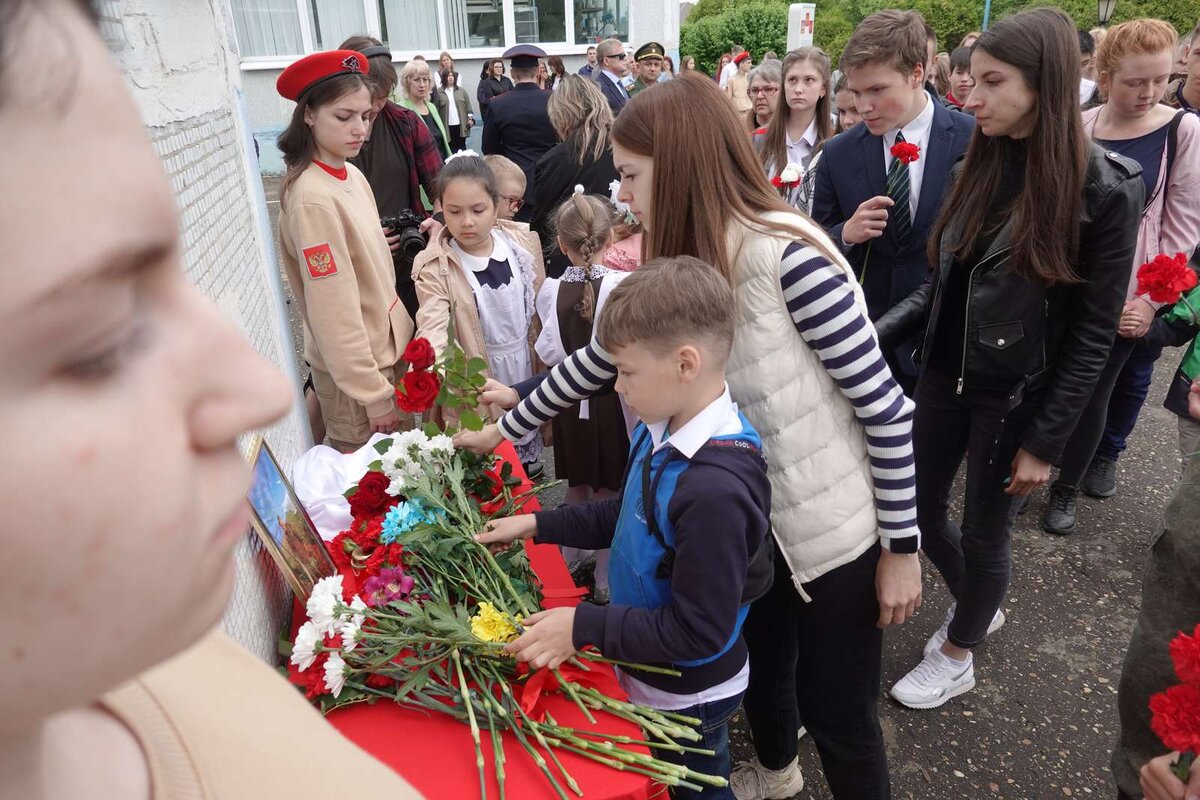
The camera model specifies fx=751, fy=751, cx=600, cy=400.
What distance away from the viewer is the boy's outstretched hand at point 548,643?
1597 mm

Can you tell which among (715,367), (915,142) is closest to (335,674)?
(715,367)

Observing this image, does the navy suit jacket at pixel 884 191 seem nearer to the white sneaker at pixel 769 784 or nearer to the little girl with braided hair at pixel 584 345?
the little girl with braided hair at pixel 584 345

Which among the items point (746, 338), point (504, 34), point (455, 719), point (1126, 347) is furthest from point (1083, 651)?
point (504, 34)

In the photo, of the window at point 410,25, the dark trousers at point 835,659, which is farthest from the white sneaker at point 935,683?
the window at point 410,25

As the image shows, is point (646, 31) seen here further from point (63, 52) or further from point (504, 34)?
point (63, 52)

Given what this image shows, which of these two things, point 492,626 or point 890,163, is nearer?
point 492,626

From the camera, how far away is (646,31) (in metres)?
16.4

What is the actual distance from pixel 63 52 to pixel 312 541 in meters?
1.95

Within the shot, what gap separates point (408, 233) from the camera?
13.1 ft

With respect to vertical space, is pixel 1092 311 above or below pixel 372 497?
above

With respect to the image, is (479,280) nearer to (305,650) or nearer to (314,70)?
(314,70)

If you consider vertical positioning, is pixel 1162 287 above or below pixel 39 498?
below

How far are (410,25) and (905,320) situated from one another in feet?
50.9

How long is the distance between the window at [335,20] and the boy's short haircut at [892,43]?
1431 cm
